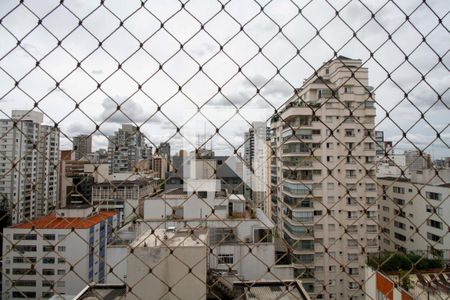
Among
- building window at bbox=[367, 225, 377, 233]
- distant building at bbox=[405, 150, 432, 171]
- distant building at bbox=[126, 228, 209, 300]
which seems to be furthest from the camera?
building window at bbox=[367, 225, 377, 233]

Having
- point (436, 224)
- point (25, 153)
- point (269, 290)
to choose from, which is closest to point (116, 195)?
point (25, 153)

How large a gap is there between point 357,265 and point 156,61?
1216cm

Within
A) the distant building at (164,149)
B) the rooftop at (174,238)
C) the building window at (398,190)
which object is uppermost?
the distant building at (164,149)

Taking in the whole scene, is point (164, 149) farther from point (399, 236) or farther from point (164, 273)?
point (399, 236)

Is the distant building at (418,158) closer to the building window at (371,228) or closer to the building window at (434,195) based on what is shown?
the building window at (371,228)

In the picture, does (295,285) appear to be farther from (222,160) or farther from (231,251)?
(231,251)

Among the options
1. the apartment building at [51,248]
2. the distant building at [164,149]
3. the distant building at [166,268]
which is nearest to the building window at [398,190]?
the apartment building at [51,248]

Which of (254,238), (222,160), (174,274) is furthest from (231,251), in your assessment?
(222,160)

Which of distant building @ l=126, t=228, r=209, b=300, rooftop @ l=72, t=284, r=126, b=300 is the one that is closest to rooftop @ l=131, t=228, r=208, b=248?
distant building @ l=126, t=228, r=209, b=300

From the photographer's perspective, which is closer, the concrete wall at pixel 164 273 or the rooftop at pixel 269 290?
the rooftop at pixel 269 290

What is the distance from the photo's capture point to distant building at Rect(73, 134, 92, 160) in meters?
1.04

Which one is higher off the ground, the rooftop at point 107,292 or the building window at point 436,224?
the rooftop at point 107,292

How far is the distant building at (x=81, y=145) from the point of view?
104 centimetres

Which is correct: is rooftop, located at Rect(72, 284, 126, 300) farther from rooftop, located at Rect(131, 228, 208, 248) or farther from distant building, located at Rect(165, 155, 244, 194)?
distant building, located at Rect(165, 155, 244, 194)
